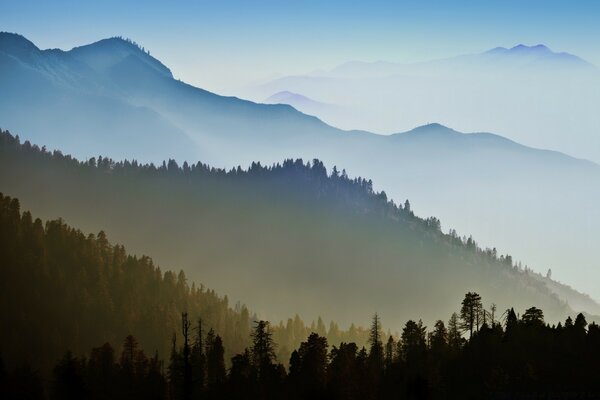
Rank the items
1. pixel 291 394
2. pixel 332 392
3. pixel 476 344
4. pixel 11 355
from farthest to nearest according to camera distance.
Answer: pixel 11 355 → pixel 476 344 → pixel 291 394 → pixel 332 392

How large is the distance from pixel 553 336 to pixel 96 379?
229 feet

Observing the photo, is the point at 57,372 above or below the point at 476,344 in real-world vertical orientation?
below

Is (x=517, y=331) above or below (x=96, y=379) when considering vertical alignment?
above

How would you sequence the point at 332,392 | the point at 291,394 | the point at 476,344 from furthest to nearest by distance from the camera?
the point at 476,344 → the point at 291,394 → the point at 332,392

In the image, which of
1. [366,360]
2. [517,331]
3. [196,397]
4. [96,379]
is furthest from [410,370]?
[96,379]

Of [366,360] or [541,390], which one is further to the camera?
[366,360]

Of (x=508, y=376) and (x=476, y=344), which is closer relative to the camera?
(x=508, y=376)

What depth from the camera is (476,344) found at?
12412cm

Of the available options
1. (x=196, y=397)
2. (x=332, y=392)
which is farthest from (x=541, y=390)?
(x=196, y=397)

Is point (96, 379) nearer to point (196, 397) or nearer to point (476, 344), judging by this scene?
point (196, 397)

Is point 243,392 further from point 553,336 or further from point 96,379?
point 553,336

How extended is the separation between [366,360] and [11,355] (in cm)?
10188

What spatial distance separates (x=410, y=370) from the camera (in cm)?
12250

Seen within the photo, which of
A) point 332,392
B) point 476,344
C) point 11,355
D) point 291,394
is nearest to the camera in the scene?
point 332,392
